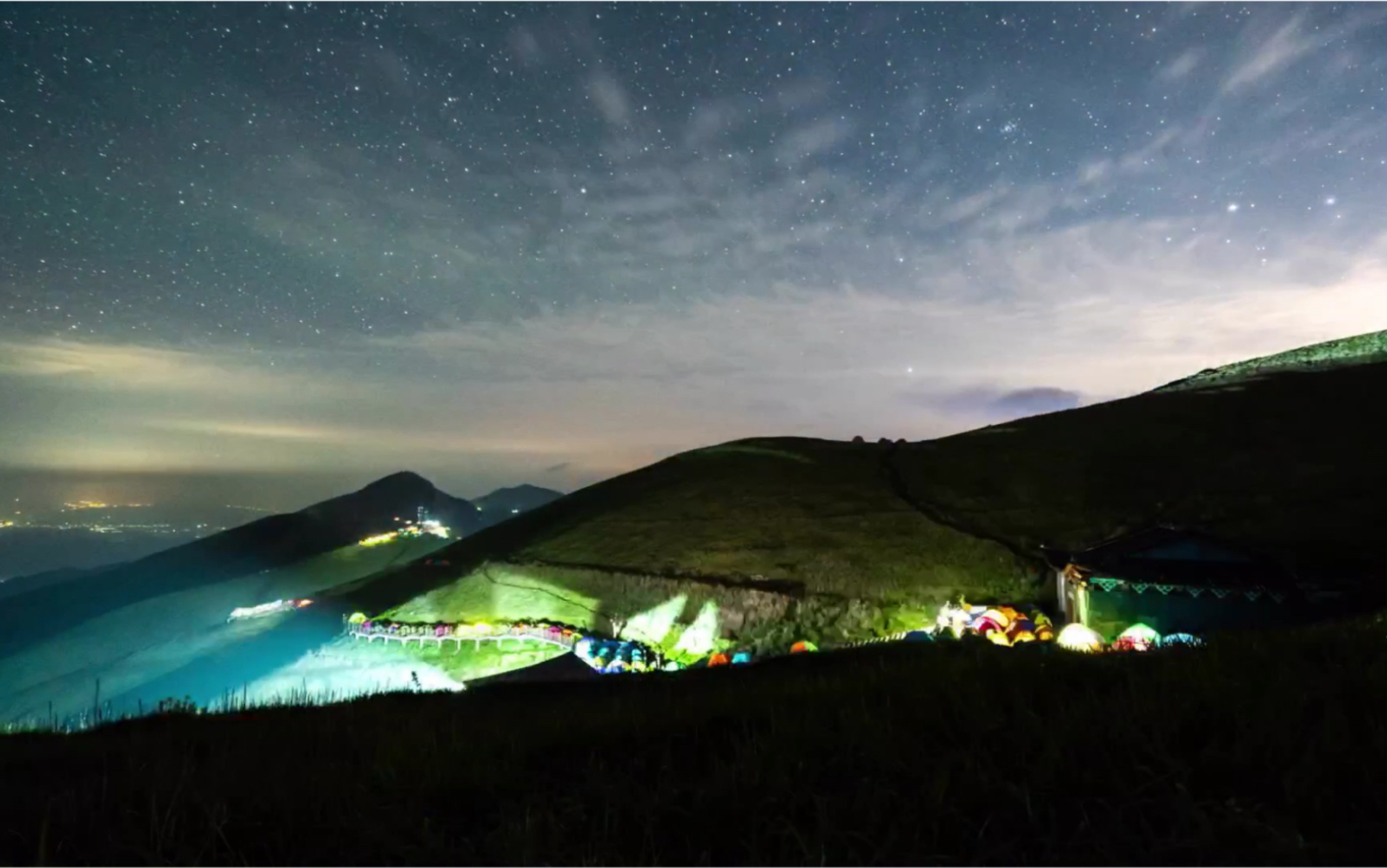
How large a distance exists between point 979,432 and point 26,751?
78051 millimetres

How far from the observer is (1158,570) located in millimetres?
26297

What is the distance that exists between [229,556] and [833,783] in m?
158

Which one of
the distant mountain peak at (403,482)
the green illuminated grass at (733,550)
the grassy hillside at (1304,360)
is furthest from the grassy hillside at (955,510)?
the distant mountain peak at (403,482)

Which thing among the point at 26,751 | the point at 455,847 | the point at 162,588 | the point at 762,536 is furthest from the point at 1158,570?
the point at 162,588

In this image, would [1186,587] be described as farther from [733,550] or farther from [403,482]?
[403,482]

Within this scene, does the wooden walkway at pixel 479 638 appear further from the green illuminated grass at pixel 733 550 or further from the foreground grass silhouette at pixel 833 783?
the foreground grass silhouette at pixel 833 783

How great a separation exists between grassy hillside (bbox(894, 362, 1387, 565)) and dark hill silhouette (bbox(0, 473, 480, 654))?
100891 millimetres

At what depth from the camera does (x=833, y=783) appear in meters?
3.92

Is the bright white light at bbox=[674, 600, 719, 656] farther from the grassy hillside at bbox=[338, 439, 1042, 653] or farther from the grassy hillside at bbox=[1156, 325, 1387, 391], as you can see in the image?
the grassy hillside at bbox=[1156, 325, 1387, 391]

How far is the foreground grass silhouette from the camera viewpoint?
3148 millimetres

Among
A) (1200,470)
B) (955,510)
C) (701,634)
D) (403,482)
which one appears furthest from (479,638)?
(403,482)

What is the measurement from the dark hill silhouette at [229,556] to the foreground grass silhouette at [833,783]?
320 ft

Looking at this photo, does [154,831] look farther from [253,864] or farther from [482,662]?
[482,662]

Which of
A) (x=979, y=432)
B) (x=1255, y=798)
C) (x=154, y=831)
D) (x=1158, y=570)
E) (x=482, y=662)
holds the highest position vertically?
(x=979, y=432)
